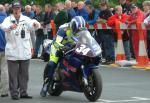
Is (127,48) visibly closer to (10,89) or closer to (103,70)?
(103,70)

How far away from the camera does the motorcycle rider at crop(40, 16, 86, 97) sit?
12.7m

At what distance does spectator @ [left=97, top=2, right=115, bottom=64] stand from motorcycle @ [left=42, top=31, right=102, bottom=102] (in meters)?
8.05

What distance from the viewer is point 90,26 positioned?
21672 mm

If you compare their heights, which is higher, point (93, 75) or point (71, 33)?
point (71, 33)

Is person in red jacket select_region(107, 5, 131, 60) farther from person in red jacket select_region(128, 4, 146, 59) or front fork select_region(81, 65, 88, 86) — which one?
front fork select_region(81, 65, 88, 86)

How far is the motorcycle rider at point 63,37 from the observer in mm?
12707

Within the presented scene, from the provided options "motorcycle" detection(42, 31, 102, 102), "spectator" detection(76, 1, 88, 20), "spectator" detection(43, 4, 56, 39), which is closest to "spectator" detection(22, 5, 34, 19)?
"spectator" detection(43, 4, 56, 39)

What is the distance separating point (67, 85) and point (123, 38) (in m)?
8.18

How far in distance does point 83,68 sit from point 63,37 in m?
0.84

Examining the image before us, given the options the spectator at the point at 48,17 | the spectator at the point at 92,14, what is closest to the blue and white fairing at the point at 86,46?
the spectator at the point at 92,14

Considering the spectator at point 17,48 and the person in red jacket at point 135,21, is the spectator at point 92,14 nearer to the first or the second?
the person in red jacket at point 135,21

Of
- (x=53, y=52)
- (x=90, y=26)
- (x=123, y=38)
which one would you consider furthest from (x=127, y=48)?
(x=53, y=52)

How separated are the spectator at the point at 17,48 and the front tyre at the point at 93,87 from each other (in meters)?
1.43

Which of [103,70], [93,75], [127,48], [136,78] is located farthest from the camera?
[127,48]
